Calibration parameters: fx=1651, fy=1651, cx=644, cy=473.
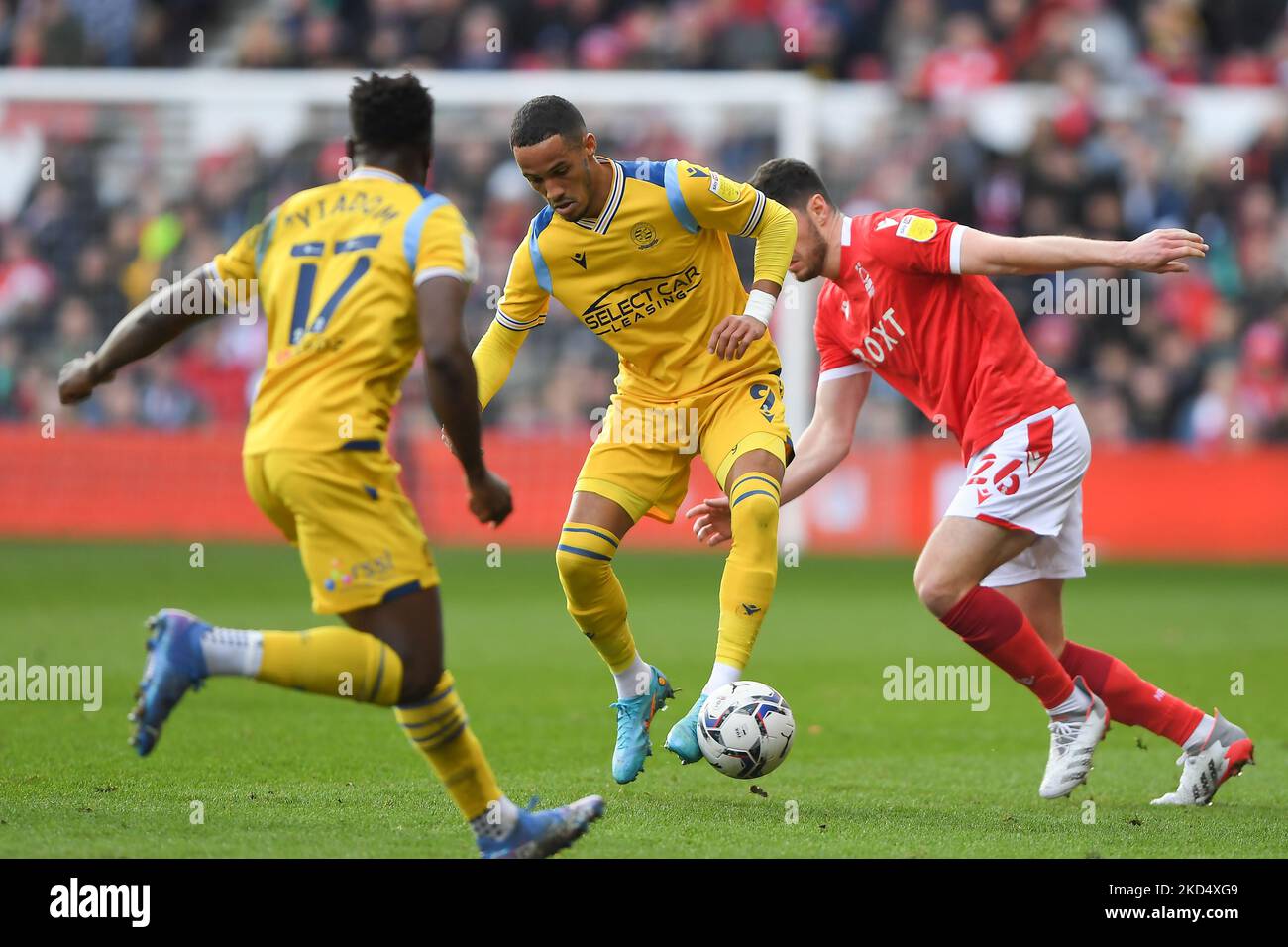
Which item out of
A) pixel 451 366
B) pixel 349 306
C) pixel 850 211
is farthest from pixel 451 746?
pixel 850 211

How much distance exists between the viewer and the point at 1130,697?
6633 millimetres

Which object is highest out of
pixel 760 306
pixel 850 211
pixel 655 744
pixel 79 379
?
pixel 850 211

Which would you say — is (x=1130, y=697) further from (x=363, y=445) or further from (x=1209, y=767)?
(x=363, y=445)

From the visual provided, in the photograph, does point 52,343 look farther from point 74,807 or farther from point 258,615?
point 74,807

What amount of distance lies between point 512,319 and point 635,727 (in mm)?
1734

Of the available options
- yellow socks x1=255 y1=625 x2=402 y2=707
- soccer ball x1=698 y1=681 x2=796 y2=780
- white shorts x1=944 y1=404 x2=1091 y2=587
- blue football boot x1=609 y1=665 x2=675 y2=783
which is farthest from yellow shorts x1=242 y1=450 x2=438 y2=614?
white shorts x1=944 y1=404 x2=1091 y2=587

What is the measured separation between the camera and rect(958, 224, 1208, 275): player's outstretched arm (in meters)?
5.65

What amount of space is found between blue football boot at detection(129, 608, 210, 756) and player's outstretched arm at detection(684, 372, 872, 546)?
267cm

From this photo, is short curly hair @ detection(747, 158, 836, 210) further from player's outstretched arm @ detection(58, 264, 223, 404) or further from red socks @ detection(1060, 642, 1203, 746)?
player's outstretched arm @ detection(58, 264, 223, 404)

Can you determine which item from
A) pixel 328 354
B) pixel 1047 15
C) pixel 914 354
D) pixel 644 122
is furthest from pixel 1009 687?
pixel 1047 15

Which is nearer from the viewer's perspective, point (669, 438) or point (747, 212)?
point (747, 212)

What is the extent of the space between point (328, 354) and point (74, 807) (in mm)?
2119

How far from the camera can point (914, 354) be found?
259 inches

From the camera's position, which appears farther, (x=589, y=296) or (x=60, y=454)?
(x=60, y=454)
